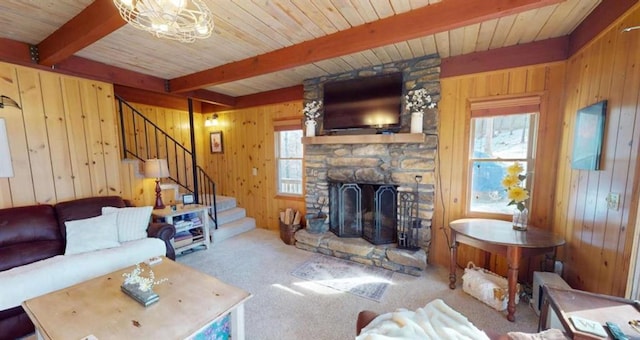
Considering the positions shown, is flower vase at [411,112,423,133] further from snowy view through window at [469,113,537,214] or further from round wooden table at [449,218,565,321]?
round wooden table at [449,218,565,321]

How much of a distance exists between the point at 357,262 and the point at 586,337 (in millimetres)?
2213

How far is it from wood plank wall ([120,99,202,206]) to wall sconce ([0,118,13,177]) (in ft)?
3.25

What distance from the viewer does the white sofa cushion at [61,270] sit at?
177 centimetres

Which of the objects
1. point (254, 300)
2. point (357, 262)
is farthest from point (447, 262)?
point (254, 300)

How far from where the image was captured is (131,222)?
2617 mm

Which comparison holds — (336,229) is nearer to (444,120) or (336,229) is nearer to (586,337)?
(444,120)

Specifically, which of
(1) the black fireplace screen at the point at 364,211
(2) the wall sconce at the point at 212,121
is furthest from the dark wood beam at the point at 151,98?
(1) the black fireplace screen at the point at 364,211

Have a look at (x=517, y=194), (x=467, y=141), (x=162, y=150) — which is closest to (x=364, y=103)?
(x=467, y=141)

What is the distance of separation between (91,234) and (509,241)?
3851 millimetres

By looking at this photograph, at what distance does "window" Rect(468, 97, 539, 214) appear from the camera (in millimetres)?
2529

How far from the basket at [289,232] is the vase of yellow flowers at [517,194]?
2717 millimetres

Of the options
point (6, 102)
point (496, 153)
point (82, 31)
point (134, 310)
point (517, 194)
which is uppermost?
point (82, 31)

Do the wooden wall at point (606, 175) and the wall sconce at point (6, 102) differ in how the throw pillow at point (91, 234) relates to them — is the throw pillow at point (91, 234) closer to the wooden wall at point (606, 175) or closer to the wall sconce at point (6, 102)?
the wall sconce at point (6, 102)

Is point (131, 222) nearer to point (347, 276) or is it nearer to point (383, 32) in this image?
point (347, 276)
